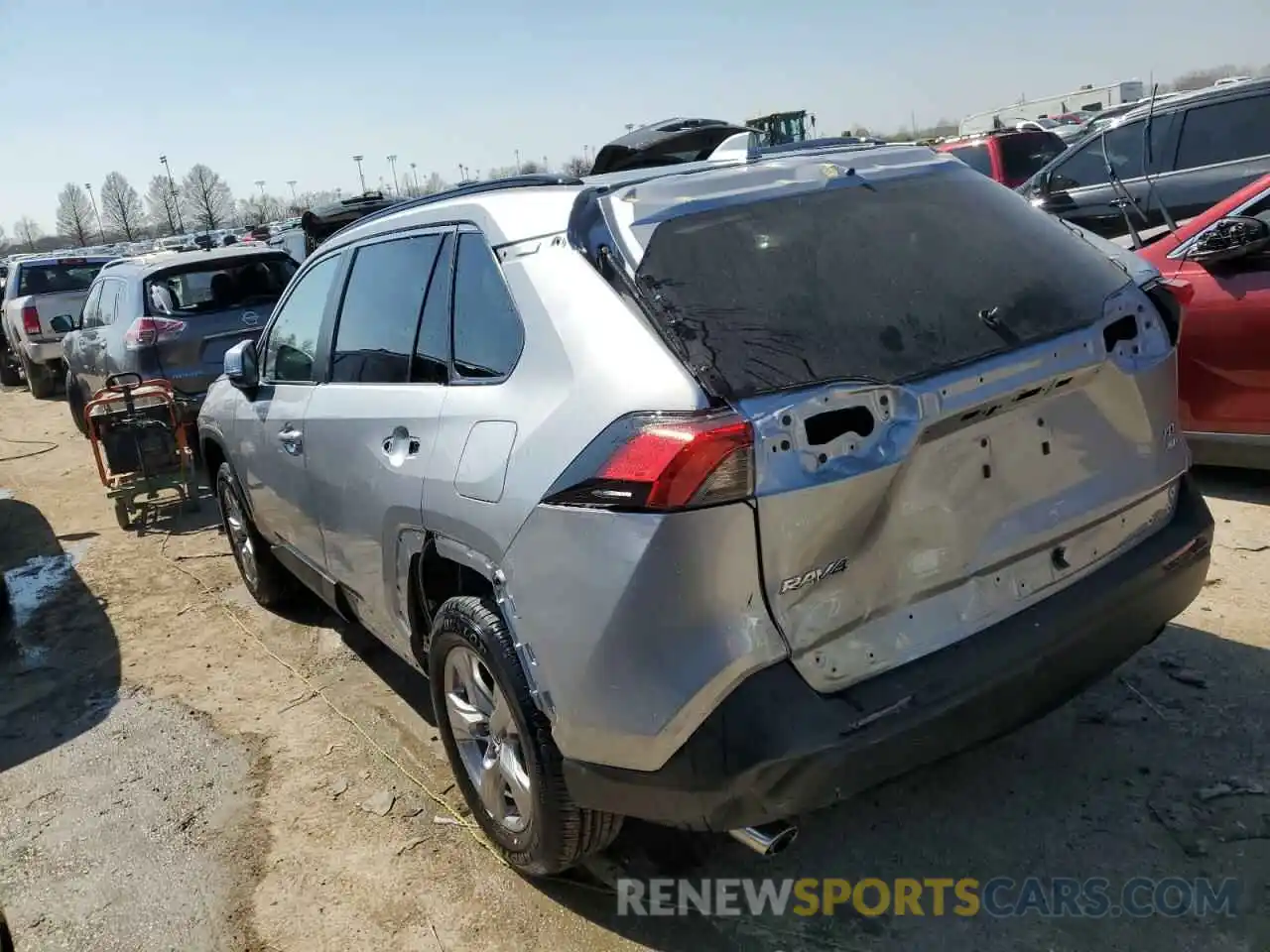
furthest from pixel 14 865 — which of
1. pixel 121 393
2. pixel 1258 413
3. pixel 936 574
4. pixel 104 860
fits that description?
pixel 1258 413

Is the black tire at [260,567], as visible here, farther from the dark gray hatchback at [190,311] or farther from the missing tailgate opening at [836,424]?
the missing tailgate opening at [836,424]

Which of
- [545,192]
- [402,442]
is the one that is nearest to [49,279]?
[402,442]

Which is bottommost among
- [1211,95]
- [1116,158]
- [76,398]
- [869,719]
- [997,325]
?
[869,719]

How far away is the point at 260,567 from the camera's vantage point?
16.9 ft

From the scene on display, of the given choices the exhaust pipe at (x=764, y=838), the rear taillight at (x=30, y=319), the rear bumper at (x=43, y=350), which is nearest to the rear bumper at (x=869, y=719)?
the exhaust pipe at (x=764, y=838)

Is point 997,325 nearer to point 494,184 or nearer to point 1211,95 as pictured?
point 494,184

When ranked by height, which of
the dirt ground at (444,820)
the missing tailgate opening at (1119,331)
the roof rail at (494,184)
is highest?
the roof rail at (494,184)

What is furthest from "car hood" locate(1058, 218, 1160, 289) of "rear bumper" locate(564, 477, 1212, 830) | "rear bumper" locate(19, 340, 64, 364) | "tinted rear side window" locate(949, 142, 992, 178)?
"rear bumper" locate(19, 340, 64, 364)

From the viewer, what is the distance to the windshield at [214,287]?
8.30 meters

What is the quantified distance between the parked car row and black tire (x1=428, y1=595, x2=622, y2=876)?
10 millimetres

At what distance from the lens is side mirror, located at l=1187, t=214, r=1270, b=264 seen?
14.9 ft

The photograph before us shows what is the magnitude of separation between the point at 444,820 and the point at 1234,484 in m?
4.21

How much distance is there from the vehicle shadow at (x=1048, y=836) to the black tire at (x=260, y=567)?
112 inches

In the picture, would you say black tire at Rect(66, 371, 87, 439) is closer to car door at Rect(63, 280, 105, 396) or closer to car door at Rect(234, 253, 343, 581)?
car door at Rect(63, 280, 105, 396)
